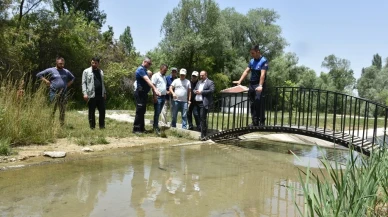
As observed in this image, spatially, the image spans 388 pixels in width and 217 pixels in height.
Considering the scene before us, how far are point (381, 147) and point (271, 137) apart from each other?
19.1 feet

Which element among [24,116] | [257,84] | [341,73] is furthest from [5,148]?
[341,73]

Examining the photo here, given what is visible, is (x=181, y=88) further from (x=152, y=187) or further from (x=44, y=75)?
(x=152, y=187)

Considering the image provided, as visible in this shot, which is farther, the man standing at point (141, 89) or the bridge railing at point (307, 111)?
the man standing at point (141, 89)

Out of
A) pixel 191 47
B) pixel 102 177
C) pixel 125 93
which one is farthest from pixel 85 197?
pixel 191 47

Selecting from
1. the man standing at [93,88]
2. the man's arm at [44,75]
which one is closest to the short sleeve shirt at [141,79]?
the man standing at [93,88]

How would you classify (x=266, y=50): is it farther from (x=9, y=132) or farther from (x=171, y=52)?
(x=9, y=132)

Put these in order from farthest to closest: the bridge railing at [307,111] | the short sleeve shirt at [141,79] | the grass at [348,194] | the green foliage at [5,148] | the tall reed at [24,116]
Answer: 1. the short sleeve shirt at [141,79]
2. the bridge railing at [307,111]
3. the tall reed at [24,116]
4. the green foliage at [5,148]
5. the grass at [348,194]

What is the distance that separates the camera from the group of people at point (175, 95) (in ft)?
23.8

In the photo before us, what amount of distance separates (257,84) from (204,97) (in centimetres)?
138

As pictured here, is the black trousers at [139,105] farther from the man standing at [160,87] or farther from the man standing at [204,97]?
the man standing at [204,97]

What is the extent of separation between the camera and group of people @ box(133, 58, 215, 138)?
7.25m

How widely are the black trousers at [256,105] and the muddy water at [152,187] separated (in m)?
1.61

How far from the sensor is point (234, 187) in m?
3.89

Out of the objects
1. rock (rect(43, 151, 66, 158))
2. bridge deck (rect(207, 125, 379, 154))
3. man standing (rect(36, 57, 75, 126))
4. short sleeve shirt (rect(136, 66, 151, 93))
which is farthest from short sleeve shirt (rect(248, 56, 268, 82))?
rock (rect(43, 151, 66, 158))
